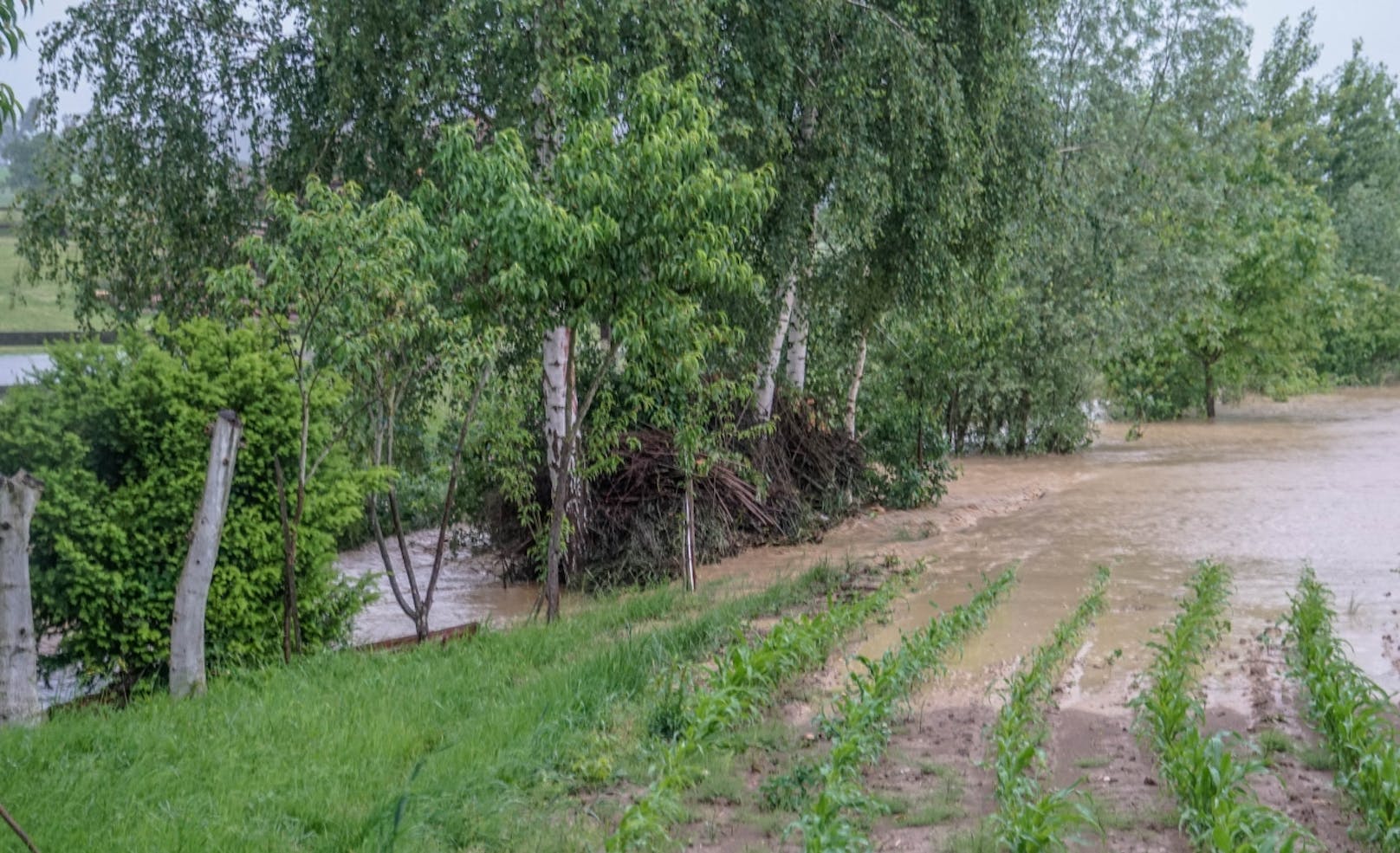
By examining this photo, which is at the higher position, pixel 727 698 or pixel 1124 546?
pixel 727 698

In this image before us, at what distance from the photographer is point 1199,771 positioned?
5.99 meters

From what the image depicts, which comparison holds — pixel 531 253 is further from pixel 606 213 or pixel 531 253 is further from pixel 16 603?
pixel 16 603

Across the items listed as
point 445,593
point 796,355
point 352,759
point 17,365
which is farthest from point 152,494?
point 796,355

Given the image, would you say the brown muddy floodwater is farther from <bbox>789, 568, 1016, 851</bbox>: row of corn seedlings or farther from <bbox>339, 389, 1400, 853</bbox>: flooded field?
<bbox>789, 568, 1016, 851</bbox>: row of corn seedlings

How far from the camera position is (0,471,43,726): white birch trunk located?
265 inches

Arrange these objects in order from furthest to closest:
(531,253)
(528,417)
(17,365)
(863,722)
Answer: (528,417) < (17,365) < (531,253) < (863,722)

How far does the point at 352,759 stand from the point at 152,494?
275cm

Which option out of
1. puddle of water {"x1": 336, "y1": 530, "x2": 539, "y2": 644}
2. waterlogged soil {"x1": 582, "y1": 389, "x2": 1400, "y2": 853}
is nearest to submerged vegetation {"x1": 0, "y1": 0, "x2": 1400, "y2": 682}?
puddle of water {"x1": 336, "y1": 530, "x2": 539, "y2": 644}

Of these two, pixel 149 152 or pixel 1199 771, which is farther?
pixel 149 152

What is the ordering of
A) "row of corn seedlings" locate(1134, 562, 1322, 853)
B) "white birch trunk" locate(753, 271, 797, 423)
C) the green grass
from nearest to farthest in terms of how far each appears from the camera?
"row of corn seedlings" locate(1134, 562, 1322, 853) < the green grass < "white birch trunk" locate(753, 271, 797, 423)

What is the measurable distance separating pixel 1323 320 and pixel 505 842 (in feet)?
132

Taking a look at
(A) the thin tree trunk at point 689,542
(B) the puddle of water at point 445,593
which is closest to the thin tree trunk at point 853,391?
(A) the thin tree trunk at point 689,542

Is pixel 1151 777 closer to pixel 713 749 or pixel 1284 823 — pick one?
pixel 1284 823

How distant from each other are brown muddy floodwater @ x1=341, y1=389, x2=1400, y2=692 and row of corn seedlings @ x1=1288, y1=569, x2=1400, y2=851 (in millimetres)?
721
